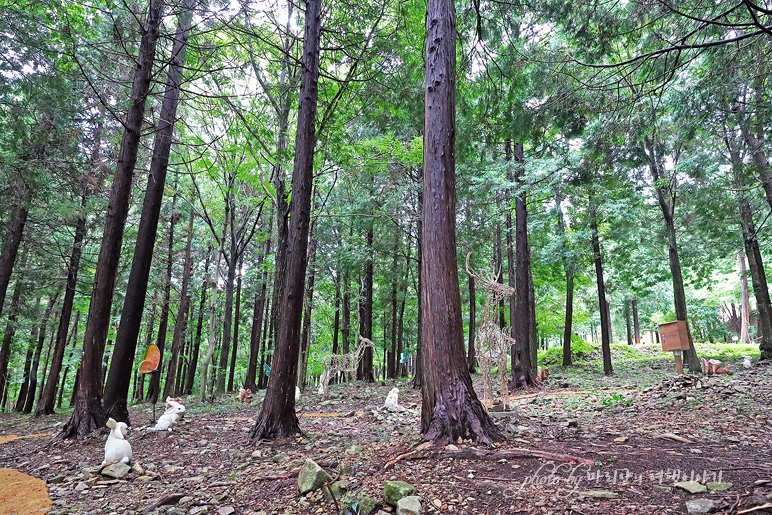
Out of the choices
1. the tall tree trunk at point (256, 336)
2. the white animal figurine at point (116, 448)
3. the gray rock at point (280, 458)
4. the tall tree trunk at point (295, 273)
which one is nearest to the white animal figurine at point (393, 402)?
the tall tree trunk at point (295, 273)

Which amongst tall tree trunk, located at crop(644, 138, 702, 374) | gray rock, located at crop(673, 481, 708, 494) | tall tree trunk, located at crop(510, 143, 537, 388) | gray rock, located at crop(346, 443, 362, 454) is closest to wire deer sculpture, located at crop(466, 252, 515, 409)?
gray rock, located at crop(346, 443, 362, 454)

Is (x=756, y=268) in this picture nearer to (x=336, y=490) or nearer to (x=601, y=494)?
(x=601, y=494)

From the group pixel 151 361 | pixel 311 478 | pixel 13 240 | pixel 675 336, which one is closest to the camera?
pixel 311 478

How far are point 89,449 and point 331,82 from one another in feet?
28.2

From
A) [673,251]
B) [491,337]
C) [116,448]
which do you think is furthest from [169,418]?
[673,251]

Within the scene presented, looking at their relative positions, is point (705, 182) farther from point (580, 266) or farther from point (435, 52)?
point (435, 52)

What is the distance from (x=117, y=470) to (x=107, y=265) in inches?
154

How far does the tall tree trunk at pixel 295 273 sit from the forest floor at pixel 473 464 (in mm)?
371

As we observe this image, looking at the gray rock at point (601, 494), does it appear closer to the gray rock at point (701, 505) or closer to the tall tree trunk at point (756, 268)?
the gray rock at point (701, 505)

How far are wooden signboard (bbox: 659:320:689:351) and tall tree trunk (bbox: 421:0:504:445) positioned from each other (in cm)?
684

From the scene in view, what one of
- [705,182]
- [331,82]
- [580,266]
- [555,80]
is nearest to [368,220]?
[331,82]

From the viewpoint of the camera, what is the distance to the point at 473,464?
3.46m

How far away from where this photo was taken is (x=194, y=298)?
67.7 ft

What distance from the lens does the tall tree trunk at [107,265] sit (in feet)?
20.8
